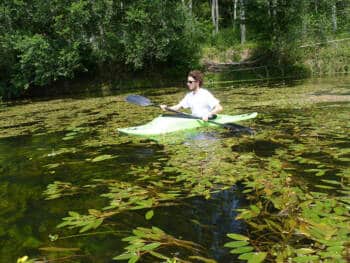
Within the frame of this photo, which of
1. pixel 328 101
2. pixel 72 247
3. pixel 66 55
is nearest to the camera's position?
pixel 72 247

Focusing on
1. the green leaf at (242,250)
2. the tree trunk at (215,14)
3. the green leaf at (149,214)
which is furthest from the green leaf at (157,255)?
the tree trunk at (215,14)

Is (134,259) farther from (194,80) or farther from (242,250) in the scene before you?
(194,80)

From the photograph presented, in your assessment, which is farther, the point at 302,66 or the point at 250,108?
the point at 302,66

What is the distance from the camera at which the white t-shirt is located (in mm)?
7004

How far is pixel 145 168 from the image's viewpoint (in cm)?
479

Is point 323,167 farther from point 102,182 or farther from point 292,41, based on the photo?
point 292,41

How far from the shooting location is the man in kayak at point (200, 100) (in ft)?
22.6

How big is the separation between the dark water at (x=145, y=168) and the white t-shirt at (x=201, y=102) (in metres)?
0.42

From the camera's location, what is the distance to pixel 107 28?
22891mm

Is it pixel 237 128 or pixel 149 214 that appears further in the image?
pixel 237 128

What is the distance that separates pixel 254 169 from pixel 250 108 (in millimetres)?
5050

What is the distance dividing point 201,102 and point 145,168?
2.65 metres

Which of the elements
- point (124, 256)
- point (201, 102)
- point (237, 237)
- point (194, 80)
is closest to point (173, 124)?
point (201, 102)

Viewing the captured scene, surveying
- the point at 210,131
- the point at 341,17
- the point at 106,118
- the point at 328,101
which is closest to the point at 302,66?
the point at 341,17
